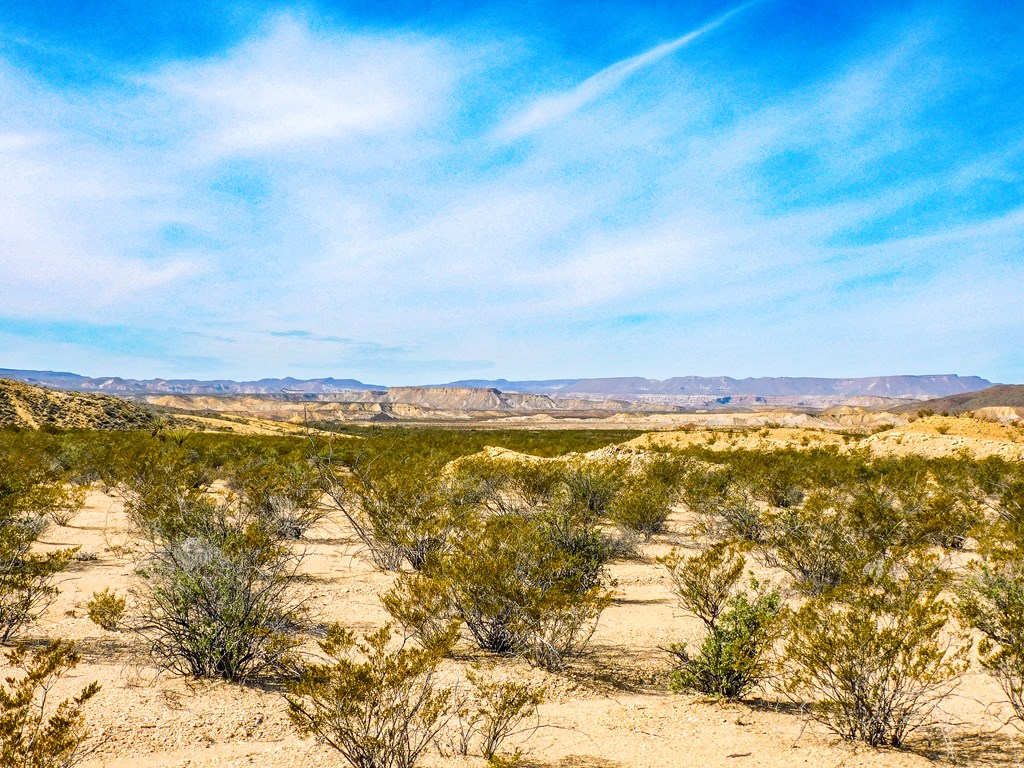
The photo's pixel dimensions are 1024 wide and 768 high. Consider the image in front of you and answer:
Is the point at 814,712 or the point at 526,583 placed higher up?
the point at 526,583

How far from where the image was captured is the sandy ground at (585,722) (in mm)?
4707

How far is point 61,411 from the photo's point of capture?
48.1m

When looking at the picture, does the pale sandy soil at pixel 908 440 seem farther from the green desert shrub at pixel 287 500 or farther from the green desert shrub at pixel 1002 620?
the green desert shrub at pixel 287 500

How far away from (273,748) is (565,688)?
306 centimetres

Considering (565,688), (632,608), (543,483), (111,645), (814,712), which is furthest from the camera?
(543,483)

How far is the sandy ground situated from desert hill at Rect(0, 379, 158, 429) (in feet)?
136

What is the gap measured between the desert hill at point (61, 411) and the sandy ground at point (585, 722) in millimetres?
41366

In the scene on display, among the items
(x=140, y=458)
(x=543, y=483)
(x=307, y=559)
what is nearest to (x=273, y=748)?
(x=307, y=559)

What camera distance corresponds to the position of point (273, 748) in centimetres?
481

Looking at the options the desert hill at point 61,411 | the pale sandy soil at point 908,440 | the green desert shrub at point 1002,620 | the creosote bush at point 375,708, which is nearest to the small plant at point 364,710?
the creosote bush at point 375,708

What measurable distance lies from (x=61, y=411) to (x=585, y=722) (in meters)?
58.1

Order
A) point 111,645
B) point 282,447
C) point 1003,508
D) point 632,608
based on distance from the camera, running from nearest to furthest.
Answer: point 111,645, point 632,608, point 1003,508, point 282,447

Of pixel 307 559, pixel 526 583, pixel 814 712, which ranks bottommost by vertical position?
pixel 307 559

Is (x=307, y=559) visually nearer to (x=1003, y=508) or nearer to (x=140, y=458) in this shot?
(x=140, y=458)
